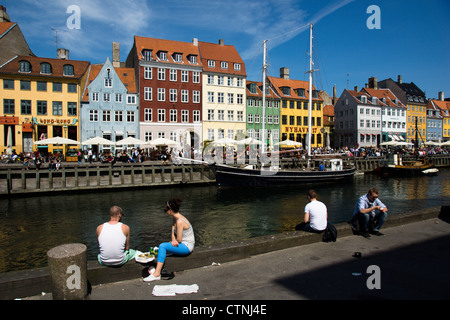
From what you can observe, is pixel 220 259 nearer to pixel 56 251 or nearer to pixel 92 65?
pixel 56 251

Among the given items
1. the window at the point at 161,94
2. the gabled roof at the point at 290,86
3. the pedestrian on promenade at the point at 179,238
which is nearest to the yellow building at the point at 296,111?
the gabled roof at the point at 290,86

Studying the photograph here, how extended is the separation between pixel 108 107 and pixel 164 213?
1164 inches

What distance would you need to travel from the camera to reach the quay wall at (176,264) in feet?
17.0

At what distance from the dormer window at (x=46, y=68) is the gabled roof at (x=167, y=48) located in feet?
36.7

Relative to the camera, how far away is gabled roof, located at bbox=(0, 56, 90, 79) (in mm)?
40469

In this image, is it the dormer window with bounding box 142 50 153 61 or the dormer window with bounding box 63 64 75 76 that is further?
the dormer window with bounding box 142 50 153 61

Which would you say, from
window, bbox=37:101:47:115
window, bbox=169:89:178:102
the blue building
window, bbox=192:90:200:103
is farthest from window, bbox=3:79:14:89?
window, bbox=192:90:200:103

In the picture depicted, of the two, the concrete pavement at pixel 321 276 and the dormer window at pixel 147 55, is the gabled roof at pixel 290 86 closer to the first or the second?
the dormer window at pixel 147 55

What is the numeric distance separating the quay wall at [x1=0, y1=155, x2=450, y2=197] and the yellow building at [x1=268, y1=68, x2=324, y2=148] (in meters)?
31.0

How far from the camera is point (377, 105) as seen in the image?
6950 cm

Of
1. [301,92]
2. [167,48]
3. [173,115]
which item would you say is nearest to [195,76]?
[167,48]

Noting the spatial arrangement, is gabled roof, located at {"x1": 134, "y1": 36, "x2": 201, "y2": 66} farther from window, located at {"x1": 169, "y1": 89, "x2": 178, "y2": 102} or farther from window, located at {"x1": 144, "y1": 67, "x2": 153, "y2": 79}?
window, located at {"x1": 169, "y1": 89, "x2": 178, "y2": 102}

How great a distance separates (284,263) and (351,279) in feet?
4.30
